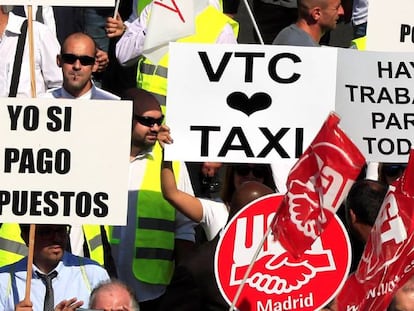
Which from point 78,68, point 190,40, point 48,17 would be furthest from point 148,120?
point 48,17

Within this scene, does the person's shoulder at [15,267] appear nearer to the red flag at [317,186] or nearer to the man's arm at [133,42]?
the red flag at [317,186]

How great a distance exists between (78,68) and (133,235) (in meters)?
0.94

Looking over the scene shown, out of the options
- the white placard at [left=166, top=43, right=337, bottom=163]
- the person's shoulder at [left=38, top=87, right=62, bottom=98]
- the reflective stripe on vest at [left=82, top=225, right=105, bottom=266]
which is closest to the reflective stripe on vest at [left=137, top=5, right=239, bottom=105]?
the person's shoulder at [left=38, top=87, right=62, bottom=98]

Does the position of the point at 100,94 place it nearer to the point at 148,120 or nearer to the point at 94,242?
the point at 148,120

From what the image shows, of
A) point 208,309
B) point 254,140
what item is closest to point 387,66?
point 254,140

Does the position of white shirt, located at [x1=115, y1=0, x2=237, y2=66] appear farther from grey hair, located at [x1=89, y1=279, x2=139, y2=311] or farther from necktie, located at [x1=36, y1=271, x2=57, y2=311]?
grey hair, located at [x1=89, y1=279, x2=139, y2=311]

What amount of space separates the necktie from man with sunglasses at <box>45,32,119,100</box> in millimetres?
1284

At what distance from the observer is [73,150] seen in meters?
9.73

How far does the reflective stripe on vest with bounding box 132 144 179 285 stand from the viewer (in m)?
10.7

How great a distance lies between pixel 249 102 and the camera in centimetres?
997

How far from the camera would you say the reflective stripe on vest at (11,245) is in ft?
34.9

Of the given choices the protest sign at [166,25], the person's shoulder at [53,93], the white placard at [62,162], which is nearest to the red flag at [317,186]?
the white placard at [62,162]

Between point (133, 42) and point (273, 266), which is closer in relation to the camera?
point (273, 266)

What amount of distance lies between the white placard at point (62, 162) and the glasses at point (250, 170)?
1.16 m
